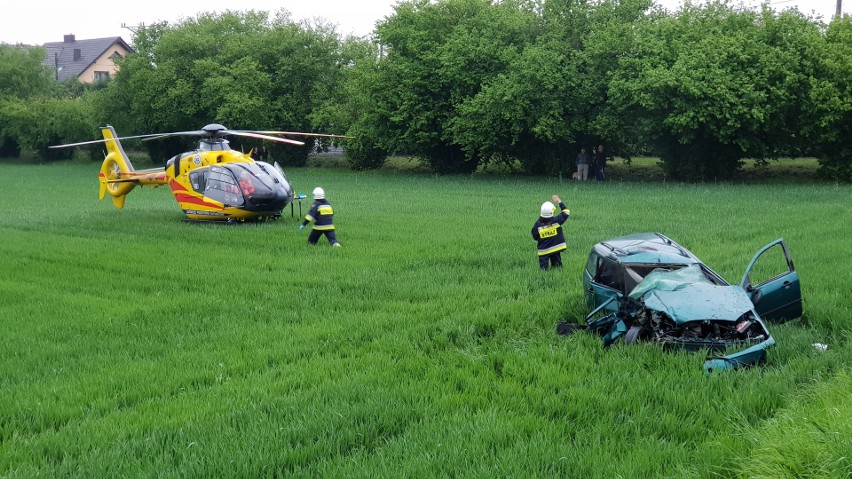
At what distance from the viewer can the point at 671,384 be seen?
6812 millimetres

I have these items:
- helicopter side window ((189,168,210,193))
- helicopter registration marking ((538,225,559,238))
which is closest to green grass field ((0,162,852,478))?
helicopter registration marking ((538,225,559,238))

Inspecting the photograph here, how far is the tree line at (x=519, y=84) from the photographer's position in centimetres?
3089

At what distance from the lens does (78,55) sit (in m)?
93.3

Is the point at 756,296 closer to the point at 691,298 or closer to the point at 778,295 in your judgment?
the point at 778,295

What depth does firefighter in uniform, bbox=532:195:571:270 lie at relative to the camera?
1259 centimetres

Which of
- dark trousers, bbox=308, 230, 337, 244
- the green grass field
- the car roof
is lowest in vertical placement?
the green grass field

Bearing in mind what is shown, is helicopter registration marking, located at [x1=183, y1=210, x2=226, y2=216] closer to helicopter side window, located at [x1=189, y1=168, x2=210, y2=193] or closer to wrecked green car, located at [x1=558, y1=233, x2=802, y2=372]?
helicopter side window, located at [x1=189, y1=168, x2=210, y2=193]

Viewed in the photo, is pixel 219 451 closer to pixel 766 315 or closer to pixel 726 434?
pixel 726 434

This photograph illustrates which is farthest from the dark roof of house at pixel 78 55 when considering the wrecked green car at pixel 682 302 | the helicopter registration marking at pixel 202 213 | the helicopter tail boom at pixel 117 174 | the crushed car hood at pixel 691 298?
the crushed car hood at pixel 691 298

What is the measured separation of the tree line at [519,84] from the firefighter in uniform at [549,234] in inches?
774

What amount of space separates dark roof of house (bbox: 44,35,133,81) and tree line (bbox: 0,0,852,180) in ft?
130

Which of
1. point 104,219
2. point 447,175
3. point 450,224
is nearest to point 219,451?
point 450,224

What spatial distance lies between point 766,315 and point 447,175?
3439 centimetres

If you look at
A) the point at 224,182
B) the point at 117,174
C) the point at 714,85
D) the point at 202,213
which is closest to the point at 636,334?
the point at 224,182
